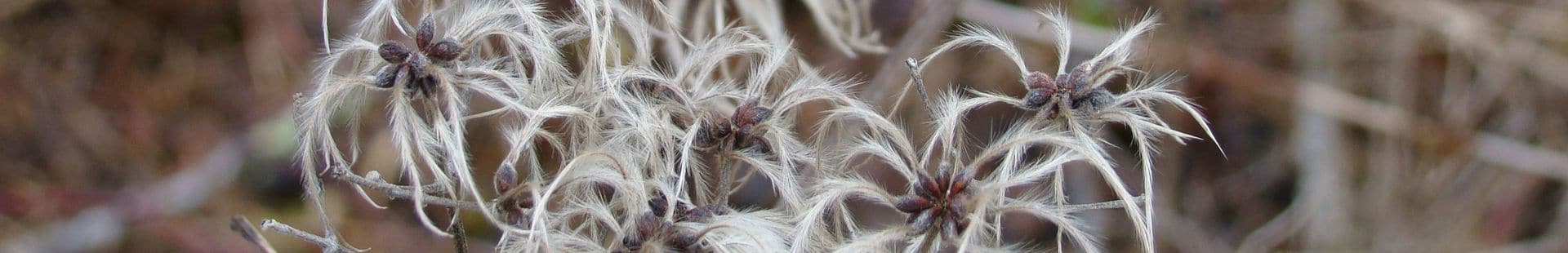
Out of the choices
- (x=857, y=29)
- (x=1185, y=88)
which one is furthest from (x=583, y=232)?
(x=1185, y=88)

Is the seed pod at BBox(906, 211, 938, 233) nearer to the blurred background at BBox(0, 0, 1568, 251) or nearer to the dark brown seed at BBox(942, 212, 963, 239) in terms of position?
the dark brown seed at BBox(942, 212, 963, 239)

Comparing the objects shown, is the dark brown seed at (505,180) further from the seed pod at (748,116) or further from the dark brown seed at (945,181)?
the dark brown seed at (945,181)

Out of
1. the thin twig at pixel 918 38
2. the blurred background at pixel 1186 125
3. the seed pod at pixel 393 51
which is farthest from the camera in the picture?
the blurred background at pixel 1186 125

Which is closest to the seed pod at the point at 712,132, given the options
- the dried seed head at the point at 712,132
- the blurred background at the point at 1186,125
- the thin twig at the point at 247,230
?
the dried seed head at the point at 712,132

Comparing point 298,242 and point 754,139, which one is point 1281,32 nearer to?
point 754,139

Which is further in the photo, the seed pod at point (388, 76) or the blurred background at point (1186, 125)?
the blurred background at point (1186, 125)

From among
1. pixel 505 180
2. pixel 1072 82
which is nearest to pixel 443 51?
pixel 505 180

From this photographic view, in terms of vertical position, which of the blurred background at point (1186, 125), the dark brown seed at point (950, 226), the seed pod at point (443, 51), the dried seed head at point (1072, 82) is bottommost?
the blurred background at point (1186, 125)
